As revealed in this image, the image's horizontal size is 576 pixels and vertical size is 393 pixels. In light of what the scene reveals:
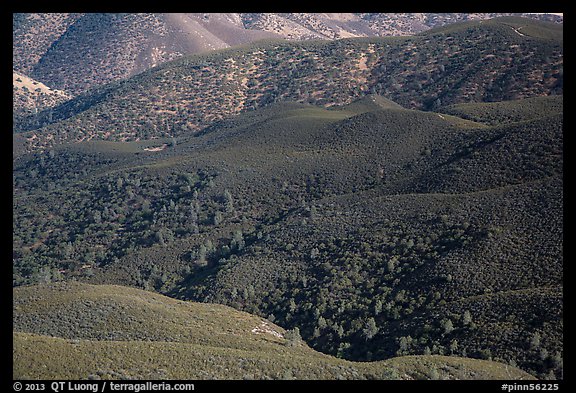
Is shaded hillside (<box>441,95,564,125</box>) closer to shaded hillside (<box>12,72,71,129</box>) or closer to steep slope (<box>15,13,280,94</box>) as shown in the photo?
shaded hillside (<box>12,72,71,129</box>)

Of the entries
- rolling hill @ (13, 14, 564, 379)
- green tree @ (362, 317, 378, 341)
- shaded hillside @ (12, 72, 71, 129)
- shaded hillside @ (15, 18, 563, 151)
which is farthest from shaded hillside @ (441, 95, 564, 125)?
shaded hillside @ (12, 72, 71, 129)

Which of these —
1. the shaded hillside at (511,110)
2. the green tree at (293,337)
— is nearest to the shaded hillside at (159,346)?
the green tree at (293,337)

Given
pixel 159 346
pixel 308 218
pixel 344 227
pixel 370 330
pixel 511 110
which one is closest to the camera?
pixel 159 346

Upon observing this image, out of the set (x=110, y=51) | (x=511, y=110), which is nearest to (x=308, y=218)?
(x=511, y=110)

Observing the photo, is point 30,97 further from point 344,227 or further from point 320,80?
point 344,227

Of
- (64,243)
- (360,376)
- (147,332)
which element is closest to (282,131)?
(64,243)

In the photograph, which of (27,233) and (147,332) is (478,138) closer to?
(147,332)
